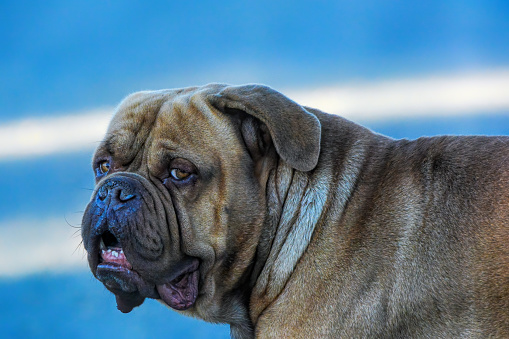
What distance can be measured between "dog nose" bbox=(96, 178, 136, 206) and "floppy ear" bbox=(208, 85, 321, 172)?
542 millimetres

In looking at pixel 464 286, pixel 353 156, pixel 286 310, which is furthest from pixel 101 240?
pixel 464 286

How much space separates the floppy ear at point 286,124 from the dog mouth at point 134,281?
599 millimetres

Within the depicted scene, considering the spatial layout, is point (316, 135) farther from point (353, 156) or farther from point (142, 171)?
point (142, 171)

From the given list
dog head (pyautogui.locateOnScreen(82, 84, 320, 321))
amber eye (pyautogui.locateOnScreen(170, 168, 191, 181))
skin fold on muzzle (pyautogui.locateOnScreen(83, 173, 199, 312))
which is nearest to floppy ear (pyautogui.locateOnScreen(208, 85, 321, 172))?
dog head (pyautogui.locateOnScreen(82, 84, 320, 321))

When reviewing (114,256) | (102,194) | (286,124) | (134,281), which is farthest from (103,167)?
(286,124)

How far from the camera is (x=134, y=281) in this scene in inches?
93.7

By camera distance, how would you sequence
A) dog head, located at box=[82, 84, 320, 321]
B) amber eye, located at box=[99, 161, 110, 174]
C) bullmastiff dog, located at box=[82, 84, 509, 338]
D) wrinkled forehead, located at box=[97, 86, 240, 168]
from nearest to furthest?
bullmastiff dog, located at box=[82, 84, 509, 338] → dog head, located at box=[82, 84, 320, 321] → wrinkled forehead, located at box=[97, 86, 240, 168] → amber eye, located at box=[99, 161, 110, 174]

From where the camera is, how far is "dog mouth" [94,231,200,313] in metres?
2.39

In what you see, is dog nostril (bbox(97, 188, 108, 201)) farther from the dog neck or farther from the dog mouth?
the dog neck

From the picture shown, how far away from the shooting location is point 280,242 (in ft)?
8.21

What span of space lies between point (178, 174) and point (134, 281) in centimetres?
46

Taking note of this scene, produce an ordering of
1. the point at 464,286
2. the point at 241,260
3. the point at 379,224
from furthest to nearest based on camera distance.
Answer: the point at 241,260, the point at 379,224, the point at 464,286

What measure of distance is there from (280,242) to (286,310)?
0.29 meters

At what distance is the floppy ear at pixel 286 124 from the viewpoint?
94.9 inches
